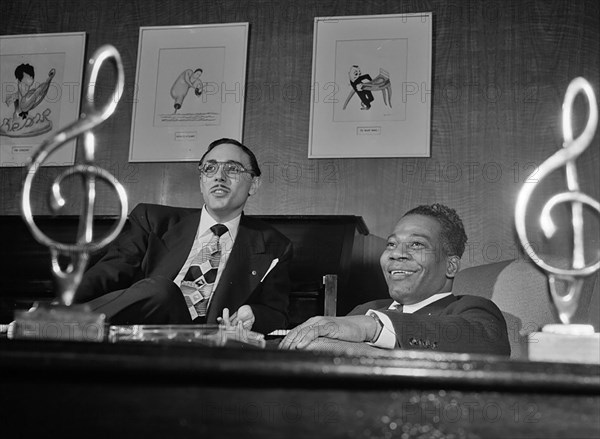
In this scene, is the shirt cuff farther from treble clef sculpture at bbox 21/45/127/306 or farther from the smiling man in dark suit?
treble clef sculpture at bbox 21/45/127/306

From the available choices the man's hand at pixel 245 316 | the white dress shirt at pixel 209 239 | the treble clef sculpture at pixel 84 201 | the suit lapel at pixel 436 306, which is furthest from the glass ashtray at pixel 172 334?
the white dress shirt at pixel 209 239


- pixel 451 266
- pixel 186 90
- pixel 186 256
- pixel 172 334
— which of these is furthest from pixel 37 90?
pixel 172 334

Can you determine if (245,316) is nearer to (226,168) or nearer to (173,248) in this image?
(173,248)

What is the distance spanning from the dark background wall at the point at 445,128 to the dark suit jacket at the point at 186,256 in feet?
0.85

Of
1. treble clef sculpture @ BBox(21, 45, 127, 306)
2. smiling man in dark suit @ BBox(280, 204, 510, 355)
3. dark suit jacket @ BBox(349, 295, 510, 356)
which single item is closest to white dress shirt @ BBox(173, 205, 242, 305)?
smiling man in dark suit @ BBox(280, 204, 510, 355)

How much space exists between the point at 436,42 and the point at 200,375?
286cm

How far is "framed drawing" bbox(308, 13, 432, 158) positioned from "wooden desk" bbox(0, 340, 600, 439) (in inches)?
102

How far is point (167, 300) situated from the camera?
2.70m

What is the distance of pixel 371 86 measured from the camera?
3332 mm

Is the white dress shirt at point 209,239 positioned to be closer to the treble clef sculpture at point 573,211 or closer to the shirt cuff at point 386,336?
the shirt cuff at point 386,336

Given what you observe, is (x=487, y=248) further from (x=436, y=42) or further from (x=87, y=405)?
(x=87, y=405)

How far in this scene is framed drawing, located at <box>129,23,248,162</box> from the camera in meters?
3.38

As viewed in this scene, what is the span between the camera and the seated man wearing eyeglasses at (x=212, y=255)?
2924 millimetres

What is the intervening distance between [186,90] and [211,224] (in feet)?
2.37
